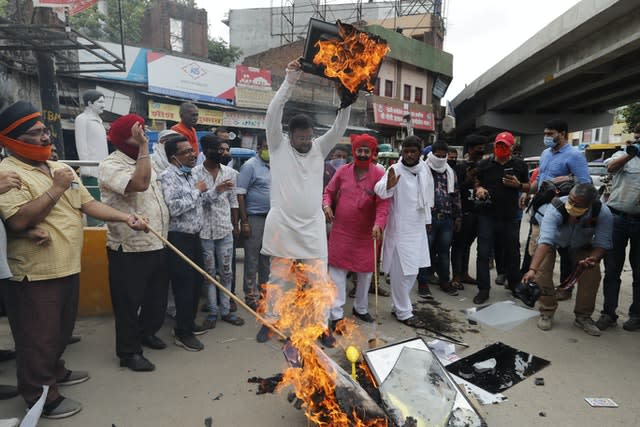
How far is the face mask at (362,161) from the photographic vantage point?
439 cm

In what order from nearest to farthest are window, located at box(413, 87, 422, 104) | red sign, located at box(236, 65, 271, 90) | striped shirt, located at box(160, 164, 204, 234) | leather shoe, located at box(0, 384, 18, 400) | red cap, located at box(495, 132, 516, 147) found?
1. leather shoe, located at box(0, 384, 18, 400)
2. striped shirt, located at box(160, 164, 204, 234)
3. red cap, located at box(495, 132, 516, 147)
4. red sign, located at box(236, 65, 271, 90)
5. window, located at box(413, 87, 422, 104)

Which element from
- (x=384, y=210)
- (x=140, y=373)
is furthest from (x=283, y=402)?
(x=384, y=210)

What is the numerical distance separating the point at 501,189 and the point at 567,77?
12984 mm

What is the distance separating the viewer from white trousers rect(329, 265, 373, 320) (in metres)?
4.47

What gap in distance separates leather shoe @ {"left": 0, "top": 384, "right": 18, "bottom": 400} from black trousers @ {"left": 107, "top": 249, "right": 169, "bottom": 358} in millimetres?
745

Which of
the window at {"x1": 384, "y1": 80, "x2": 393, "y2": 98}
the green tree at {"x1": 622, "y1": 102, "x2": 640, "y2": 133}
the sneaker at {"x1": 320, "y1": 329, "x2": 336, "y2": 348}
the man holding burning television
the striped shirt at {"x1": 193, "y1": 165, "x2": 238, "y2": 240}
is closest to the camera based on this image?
the man holding burning television

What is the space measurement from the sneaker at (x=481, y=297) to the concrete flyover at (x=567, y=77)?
940cm

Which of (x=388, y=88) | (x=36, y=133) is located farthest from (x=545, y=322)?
(x=388, y=88)

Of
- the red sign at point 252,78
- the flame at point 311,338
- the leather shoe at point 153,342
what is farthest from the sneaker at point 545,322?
the red sign at point 252,78

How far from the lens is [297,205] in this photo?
3791 mm

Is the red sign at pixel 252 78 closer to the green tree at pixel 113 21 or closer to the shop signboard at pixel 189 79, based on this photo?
the shop signboard at pixel 189 79

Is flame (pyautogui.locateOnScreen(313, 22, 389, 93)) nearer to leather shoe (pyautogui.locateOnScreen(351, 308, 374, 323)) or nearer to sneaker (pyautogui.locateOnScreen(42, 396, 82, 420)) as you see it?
leather shoe (pyautogui.locateOnScreen(351, 308, 374, 323))

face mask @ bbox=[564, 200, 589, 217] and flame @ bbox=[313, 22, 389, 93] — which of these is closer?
flame @ bbox=[313, 22, 389, 93]

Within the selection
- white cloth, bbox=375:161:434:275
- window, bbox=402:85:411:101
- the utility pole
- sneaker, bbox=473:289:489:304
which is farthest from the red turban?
window, bbox=402:85:411:101
